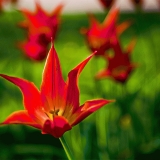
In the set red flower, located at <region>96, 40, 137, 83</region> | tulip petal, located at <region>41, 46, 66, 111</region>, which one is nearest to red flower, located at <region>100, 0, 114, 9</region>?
red flower, located at <region>96, 40, 137, 83</region>

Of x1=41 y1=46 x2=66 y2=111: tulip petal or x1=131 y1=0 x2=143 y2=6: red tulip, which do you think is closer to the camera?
x1=41 y1=46 x2=66 y2=111: tulip petal

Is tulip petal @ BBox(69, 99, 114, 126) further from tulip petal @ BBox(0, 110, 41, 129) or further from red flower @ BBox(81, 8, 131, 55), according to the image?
red flower @ BBox(81, 8, 131, 55)

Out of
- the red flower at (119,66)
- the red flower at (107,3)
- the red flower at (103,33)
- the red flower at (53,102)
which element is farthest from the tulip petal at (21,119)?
the red flower at (107,3)

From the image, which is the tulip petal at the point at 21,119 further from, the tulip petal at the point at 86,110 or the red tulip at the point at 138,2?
the red tulip at the point at 138,2

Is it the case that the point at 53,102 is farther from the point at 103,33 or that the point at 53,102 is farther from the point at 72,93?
the point at 103,33

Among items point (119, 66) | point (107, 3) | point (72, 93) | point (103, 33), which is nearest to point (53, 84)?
point (72, 93)

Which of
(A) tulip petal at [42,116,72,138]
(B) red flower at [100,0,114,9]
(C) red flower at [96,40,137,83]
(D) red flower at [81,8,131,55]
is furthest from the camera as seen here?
(B) red flower at [100,0,114,9]

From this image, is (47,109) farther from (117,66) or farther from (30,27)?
(30,27)

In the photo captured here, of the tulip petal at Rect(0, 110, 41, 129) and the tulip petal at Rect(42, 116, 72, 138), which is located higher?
the tulip petal at Rect(0, 110, 41, 129)
